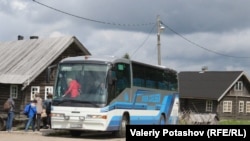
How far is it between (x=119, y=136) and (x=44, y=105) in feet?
15.3

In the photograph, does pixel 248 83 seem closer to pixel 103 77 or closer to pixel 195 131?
pixel 103 77

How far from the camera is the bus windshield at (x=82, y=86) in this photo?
19.1 m

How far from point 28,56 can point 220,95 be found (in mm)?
27674

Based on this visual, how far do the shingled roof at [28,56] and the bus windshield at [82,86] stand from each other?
12.4 m

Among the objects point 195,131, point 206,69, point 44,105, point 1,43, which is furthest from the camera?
point 206,69

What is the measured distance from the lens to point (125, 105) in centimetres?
2078

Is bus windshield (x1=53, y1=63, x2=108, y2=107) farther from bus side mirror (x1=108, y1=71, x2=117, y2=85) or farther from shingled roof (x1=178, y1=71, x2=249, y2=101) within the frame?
shingled roof (x1=178, y1=71, x2=249, y2=101)

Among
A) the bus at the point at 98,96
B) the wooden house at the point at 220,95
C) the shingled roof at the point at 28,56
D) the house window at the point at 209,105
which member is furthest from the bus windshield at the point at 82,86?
the house window at the point at 209,105

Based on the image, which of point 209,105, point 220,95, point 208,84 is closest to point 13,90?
point 220,95

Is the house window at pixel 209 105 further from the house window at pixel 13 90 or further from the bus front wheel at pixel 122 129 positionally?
the bus front wheel at pixel 122 129

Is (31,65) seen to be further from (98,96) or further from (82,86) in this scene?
(98,96)

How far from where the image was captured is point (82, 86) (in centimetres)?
1934

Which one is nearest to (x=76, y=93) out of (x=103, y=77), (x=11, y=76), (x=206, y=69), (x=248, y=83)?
(x=103, y=77)

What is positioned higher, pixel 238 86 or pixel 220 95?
pixel 238 86
